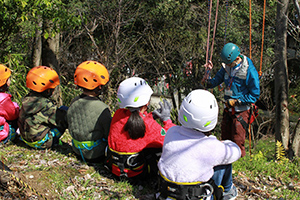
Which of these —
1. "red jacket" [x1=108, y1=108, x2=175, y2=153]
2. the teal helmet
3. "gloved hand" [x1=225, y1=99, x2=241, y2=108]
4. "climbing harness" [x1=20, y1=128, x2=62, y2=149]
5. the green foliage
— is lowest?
the green foliage

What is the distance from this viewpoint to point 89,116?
3.84 metres

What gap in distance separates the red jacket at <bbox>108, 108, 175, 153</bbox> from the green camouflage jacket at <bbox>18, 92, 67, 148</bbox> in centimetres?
131

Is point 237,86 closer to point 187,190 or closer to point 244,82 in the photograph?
point 244,82

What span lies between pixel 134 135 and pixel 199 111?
3.52ft

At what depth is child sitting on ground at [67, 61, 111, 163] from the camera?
384 centimetres

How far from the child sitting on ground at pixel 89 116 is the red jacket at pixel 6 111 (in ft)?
4.01

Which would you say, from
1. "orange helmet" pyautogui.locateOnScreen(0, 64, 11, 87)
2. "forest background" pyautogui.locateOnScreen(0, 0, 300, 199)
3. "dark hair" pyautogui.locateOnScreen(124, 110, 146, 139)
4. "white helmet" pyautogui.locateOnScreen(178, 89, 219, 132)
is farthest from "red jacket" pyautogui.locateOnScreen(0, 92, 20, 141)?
"forest background" pyautogui.locateOnScreen(0, 0, 300, 199)

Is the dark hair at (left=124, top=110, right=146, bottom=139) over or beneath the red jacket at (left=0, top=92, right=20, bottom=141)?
over

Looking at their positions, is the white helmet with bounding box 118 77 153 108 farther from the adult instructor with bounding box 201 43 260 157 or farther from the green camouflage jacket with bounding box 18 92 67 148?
the adult instructor with bounding box 201 43 260 157

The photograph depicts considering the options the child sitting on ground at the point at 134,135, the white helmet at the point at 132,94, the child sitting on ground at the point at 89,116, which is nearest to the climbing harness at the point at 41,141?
the child sitting on ground at the point at 89,116

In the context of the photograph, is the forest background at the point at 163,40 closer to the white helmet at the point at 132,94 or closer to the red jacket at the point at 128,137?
the red jacket at the point at 128,137

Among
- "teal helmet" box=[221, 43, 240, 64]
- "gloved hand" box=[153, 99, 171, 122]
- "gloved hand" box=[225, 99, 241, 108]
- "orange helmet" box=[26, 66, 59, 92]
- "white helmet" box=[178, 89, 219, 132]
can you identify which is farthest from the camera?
"gloved hand" box=[225, 99, 241, 108]

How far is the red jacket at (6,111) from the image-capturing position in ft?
14.3

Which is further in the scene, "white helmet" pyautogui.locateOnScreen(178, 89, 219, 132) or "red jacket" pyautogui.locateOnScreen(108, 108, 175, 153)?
"red jacket" pyautogui.locateOnScreen(108, 108, 175, 153)
